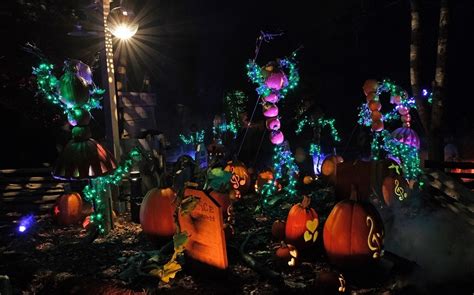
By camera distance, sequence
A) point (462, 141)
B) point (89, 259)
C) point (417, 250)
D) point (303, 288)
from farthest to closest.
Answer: point (462, 141) → point (89, 259) → point (417, 250) → point (303, 288)

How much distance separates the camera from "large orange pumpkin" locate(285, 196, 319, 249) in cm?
455

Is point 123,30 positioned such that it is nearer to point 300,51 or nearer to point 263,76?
point 263,76

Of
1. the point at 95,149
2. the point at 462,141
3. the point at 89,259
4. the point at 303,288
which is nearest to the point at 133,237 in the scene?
the point at 89,259

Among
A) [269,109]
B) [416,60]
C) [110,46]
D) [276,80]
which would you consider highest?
[416,60]

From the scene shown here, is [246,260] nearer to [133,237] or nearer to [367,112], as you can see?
[133,237]

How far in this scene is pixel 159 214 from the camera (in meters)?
5.21

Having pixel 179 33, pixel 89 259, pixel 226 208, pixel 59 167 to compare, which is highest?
pixel 179 33

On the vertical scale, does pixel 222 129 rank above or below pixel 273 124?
above

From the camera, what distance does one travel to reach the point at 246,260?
445cm

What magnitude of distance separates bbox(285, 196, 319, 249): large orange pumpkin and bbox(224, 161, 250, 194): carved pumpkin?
3306 mm

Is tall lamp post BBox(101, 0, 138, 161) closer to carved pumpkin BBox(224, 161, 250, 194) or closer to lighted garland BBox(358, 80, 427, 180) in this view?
carved pumpkin BBox(224, 161, 250, 194)

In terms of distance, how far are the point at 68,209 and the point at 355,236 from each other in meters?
5.32

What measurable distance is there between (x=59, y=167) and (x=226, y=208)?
8.46 ft

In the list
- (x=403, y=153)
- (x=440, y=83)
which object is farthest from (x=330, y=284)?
(x=440, y=83)
